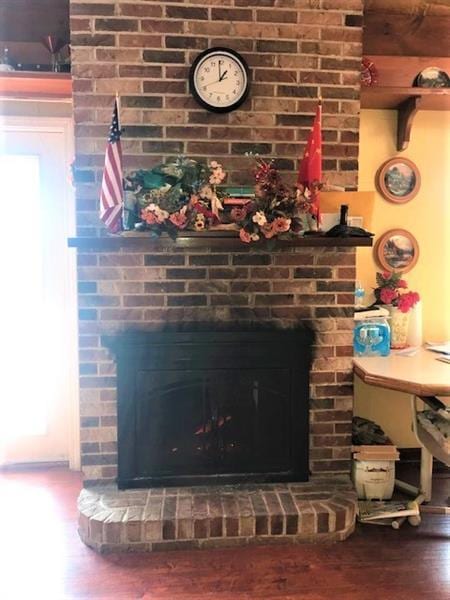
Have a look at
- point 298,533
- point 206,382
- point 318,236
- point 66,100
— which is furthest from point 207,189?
point 298,533

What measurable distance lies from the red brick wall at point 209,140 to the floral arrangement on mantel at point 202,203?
8.6 inches

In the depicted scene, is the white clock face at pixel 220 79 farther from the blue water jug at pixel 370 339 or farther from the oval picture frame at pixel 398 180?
the blue water jug at pixel 370 339

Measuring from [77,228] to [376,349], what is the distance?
5.28 feet

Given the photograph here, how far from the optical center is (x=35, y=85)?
273 centimetres

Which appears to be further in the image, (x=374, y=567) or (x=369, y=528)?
(x=369, y=528)

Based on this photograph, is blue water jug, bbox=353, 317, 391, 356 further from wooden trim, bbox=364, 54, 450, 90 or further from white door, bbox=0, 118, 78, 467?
white door, bbox=0, 118, 78, 467

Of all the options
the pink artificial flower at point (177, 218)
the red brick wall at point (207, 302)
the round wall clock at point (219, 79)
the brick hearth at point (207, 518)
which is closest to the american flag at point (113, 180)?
the pink artificial flower at point (177, 218)

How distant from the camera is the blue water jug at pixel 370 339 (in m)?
2.83

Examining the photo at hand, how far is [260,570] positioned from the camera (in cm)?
222

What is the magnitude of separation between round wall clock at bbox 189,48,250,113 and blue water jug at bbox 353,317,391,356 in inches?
50.1

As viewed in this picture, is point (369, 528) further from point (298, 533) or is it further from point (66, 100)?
point (66, 100)

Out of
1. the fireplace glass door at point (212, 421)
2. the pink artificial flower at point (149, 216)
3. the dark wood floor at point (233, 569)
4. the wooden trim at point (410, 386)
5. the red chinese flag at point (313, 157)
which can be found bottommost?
the dark wood floor at point (233, 569)

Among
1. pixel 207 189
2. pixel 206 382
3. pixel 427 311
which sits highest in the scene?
pixel 207 189

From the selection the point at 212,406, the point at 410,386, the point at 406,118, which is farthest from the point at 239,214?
the point at 406,118
